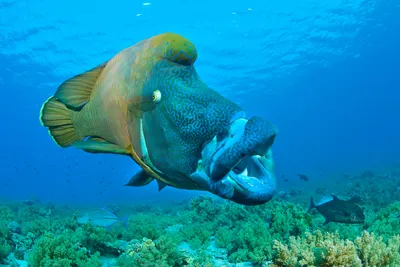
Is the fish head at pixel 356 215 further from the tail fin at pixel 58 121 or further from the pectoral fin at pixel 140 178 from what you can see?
the tail fin at pixel 58 121

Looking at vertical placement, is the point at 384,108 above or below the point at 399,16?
below

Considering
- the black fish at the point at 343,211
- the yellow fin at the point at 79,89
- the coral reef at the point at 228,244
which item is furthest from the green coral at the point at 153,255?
the black fish at the point at 343,211

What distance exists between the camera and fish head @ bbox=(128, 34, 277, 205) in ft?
4.04

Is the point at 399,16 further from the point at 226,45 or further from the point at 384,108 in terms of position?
the point at 384,108

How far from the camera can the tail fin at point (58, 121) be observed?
2.08 m

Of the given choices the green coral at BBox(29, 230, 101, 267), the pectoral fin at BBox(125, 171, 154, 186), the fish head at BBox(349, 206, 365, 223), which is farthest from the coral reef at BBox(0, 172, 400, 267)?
the pectoral fin at BBox(125, 171, 154, 186)

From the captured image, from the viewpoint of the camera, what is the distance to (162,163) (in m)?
1.42

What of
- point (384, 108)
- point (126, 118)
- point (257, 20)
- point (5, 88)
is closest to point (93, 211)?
point (126, 118)

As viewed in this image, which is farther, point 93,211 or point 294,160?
point 294,160

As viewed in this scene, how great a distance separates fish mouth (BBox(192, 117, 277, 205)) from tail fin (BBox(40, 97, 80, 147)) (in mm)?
1282

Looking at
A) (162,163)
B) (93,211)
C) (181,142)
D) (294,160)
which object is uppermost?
(181,142)

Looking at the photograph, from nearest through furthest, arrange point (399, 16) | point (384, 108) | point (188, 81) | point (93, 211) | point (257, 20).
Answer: point (188, 81)
point (93, 211)
point (257, 20)
point (399, 16)
point (384, 108)

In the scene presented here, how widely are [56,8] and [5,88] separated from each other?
23.4 m

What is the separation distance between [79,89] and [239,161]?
4.09 feet
